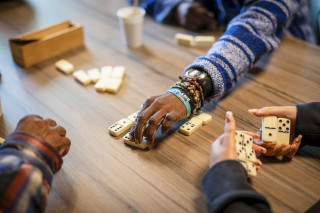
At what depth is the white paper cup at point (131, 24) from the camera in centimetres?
143

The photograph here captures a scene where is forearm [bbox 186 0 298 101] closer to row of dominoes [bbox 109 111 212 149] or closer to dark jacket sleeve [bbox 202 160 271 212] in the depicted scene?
row of dominoes [bbox 109 111 212 149]

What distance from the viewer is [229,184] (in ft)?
2.45

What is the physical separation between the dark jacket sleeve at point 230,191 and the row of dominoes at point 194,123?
230 mm

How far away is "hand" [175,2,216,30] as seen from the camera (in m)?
1.61

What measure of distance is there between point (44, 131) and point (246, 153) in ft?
1.74

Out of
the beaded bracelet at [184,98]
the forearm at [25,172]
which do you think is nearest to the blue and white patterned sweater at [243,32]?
the beaded bracelet at [184,98]

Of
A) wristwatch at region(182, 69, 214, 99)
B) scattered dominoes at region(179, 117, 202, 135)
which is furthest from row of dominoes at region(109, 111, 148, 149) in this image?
wristwatch at region(182, 69, 214, 99)

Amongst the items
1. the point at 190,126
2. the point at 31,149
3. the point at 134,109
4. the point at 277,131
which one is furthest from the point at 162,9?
the point at 31,149

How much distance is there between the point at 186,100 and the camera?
1.05m

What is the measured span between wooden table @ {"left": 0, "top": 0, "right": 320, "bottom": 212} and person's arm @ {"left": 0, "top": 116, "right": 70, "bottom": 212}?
7 cm

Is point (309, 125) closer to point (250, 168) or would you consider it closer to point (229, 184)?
point (250, 168)

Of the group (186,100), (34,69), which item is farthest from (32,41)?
(186,100)

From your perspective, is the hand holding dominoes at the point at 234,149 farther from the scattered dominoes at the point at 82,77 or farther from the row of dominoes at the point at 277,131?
the scattered dominoes at the point at 82,77

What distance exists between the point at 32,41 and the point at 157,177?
33.0 inches
